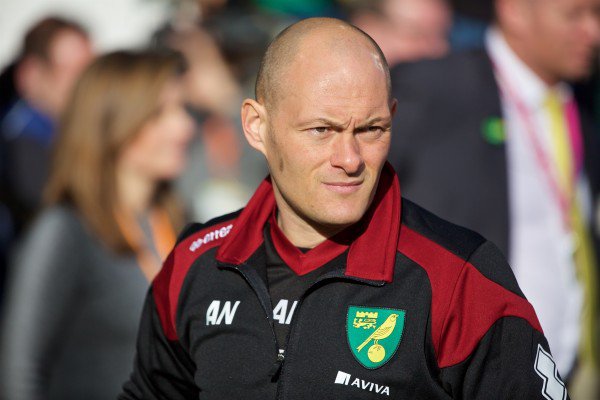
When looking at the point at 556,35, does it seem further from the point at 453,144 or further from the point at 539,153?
the point at 453,144

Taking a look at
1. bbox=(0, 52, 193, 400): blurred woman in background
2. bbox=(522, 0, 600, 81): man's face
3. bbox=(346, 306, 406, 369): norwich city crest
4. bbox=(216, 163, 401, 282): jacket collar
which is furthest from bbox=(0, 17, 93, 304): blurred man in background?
bbox=(346, 306, 406, 369): norwich city crest

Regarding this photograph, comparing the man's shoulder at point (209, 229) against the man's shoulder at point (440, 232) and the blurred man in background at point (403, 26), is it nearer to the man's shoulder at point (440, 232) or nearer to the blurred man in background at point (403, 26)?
the man's shoulder at point (440, 232)

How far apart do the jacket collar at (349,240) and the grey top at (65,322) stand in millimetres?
1373

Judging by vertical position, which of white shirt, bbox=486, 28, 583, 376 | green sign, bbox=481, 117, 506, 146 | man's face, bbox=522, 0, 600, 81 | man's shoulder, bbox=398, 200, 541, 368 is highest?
man's face, bbox=522, 0, 600, 81

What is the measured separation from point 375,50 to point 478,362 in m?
0.79

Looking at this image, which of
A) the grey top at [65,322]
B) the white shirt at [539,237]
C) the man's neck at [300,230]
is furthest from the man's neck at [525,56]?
the man's neck at [300,230]

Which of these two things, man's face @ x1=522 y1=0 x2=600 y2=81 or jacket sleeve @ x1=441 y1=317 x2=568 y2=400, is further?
man's face @ x1=522 y1=0 x2=600 y2=81

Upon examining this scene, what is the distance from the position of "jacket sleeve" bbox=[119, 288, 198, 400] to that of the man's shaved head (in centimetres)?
73

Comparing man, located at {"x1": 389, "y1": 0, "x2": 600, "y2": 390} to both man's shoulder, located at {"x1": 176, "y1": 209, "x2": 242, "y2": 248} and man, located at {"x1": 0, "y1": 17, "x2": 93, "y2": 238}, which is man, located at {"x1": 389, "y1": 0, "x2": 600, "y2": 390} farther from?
man, located at {"x1": 0, "y1": 17, "x2": 93, "y2": 238}

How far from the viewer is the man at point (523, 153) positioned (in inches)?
180

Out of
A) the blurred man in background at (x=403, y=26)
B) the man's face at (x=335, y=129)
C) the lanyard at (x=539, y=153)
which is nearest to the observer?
the man's face at (x=335, y=129)

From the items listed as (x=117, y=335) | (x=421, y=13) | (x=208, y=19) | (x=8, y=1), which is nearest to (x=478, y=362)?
(x=117, y=335)

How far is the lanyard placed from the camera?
4.77 meters

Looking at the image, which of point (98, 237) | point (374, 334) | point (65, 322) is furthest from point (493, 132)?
point (374, 334)
